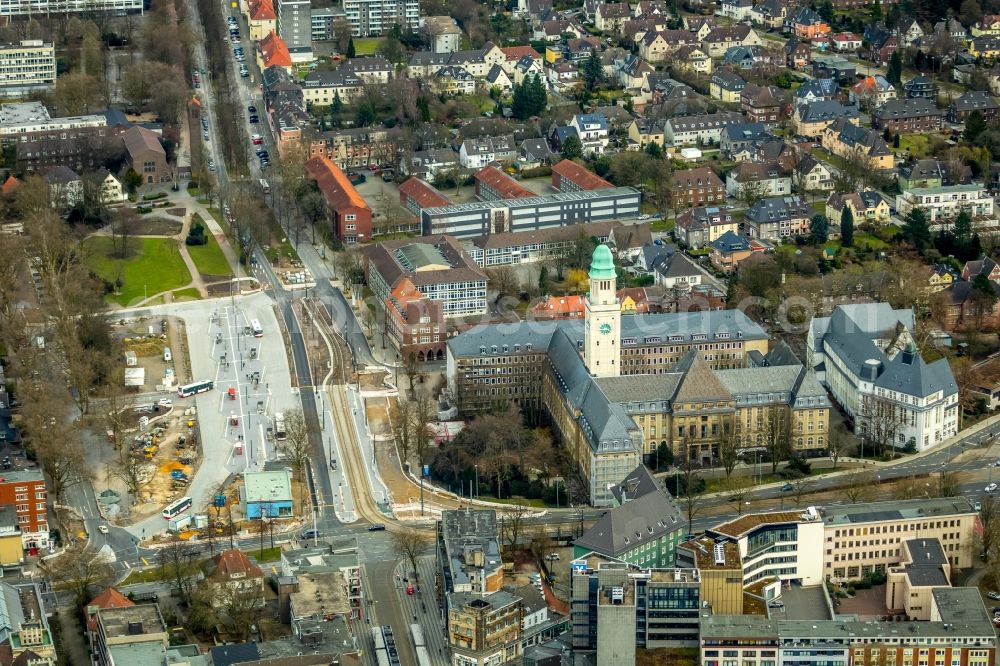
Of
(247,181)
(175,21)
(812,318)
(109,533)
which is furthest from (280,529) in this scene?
(175,21)

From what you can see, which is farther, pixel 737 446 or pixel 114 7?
pixel 114 7

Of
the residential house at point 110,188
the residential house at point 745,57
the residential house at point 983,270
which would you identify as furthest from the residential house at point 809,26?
the residential house at point 110,188

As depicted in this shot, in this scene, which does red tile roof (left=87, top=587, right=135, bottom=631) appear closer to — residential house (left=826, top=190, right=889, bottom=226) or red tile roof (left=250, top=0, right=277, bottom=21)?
residential house (left=826, top=190, right=889, bottom=226)

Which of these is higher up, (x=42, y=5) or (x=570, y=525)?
(x=42, y=5)

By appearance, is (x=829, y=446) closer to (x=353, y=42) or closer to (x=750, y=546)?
(x=750, y=546)

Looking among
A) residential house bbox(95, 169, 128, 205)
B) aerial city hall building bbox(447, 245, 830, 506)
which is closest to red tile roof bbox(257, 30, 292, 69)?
residential house bbox(95, 169, 128, 205)

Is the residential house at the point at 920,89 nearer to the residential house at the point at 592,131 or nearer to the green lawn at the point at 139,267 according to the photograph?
the residential house at the point at 592,131

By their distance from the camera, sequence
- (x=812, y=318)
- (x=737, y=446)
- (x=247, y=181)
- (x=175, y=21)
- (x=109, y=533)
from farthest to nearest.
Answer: (x=175, y=21) → (x=247, y=181) → (x=812, y=318) → (x=737, y=446) → (x=109, y=533)
